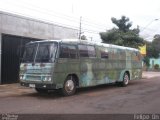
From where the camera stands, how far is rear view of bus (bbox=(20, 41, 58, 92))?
12.7 meters


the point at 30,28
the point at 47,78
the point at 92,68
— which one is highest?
the point at 30,28

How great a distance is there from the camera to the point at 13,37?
1830cm

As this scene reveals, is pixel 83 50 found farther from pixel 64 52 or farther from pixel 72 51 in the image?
pixel 64 52

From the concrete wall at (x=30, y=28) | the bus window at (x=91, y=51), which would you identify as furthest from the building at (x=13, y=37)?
the bus window at (x=91, y=51)

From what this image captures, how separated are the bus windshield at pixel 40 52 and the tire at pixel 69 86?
55.8 inches

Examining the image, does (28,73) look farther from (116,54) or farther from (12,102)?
(116,54)

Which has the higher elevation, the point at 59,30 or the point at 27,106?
the point at 59,30

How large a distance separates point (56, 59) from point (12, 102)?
8.75 ft

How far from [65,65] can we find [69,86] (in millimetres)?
1022

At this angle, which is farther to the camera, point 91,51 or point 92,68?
point 91,51

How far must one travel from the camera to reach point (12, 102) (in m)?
11.5

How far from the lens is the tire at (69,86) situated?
1327cm

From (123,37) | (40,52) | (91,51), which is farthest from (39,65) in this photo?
(123,37)

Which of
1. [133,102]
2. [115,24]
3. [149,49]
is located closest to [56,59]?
[133,102]
